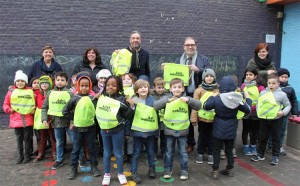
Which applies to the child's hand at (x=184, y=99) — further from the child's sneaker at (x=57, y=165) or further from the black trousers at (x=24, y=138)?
the black trousers at (x=24, y=138)

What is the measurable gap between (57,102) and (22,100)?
746mm

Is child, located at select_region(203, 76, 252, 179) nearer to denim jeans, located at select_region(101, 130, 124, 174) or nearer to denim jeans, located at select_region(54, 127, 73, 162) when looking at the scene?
denim jeans, located at select_region(101, 130, 124, 174)

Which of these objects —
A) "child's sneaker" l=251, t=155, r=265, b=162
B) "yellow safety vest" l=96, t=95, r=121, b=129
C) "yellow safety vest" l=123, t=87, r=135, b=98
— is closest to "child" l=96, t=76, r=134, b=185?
"yellow safety vest" l=96, t=95, r=121, b=129

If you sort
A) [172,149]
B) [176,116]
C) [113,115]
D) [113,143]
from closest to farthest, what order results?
[113,115] → [113,143] → [176,116] → [172,149]

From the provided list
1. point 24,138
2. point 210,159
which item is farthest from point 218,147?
point 24,138

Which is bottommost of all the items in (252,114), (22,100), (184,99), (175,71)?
(252,114)

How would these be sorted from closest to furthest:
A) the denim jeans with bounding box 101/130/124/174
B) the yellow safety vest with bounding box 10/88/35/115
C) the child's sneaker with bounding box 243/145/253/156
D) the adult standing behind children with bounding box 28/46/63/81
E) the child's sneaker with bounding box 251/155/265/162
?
the denim jeans with bounding box 101/130/124/174 < the yellow safety vest with bounding box 10/88/35/115 < the child's sneaker with bounding box 251/155/265/162 < the adult standing behind children with bounding box 28/46/63/81 < the child's sneaker with bounding box 243/145/253/156

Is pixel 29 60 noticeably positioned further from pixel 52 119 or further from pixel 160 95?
pixel 160 95

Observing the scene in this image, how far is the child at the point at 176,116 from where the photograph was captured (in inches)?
166

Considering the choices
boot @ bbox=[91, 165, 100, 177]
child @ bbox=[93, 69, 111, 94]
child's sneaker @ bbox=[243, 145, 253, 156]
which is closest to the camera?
boot @ bbox=[91, 165, 100, 177]

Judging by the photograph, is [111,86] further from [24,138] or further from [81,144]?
[24,138]

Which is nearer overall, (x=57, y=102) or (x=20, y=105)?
(x=57, y=102)

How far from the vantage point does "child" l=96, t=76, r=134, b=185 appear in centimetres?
399

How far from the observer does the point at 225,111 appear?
428 centimetres
